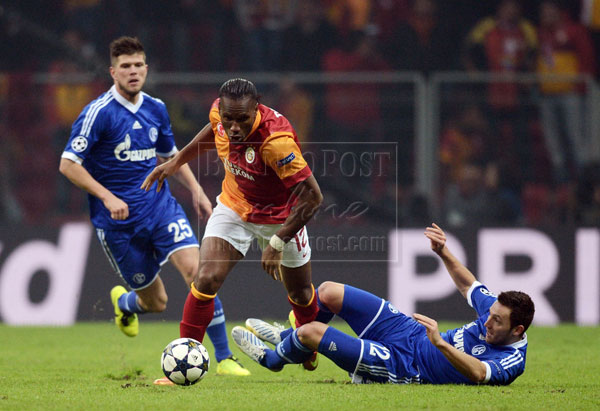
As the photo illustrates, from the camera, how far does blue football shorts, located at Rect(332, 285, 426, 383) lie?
611 centimetres

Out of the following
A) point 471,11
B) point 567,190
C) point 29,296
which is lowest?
point 29,296

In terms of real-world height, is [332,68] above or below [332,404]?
above

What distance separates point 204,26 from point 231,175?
721 centimetres

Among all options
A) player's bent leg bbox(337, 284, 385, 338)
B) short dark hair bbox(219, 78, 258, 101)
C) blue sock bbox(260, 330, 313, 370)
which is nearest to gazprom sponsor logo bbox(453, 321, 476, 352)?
player's bent leg bbox(337, 284, 385, 338)

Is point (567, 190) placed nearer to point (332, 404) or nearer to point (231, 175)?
point (231, 175)

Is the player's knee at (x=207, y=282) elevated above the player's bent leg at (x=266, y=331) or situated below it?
above

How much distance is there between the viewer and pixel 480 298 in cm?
637

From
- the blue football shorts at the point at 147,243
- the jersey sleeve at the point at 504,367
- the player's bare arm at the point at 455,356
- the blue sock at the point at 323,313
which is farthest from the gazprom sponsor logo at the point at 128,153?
the jersey sleeve at the point at 504,367

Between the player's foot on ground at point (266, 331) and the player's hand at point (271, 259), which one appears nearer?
the player's hand at point (271, 259)

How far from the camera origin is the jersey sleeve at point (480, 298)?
6.28 meters

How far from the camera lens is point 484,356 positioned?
604cm

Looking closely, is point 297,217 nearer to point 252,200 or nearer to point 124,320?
point 252,200

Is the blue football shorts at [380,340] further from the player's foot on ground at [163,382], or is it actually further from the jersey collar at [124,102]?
the jersey collar at [124,102]

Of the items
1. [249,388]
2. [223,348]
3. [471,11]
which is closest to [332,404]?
[249,388]
